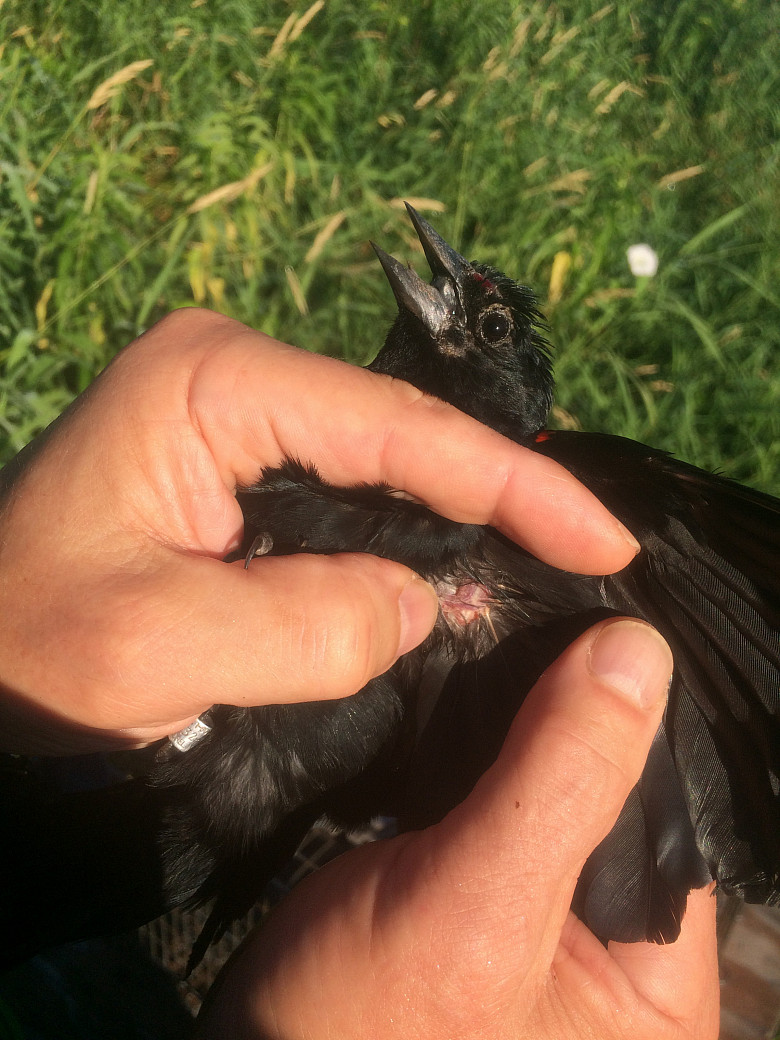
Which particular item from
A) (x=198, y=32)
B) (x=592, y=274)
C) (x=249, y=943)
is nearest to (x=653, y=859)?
(x=249, y=943)

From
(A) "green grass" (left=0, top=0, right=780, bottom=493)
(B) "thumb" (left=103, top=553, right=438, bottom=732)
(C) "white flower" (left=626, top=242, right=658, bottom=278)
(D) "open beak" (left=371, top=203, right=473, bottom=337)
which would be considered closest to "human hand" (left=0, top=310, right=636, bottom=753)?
(B) "thumb" (left=103, top=553, right=438, bottom=732)

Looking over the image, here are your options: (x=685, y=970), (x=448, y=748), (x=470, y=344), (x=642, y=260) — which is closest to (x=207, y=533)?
(x=448, y=748)

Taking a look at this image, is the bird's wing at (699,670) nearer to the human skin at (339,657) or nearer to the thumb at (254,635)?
the human skin at (339,657)

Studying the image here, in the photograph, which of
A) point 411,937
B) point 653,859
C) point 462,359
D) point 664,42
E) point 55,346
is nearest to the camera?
point 411,937

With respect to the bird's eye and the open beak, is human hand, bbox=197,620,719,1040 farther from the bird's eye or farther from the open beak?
the open beak

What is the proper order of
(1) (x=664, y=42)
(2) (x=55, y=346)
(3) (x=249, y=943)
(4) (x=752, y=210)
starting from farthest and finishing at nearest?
(1) (x=664, y=42) → (4) (x=752, y=210) → (2) (x=55, y=346) → (3) (x=249, y=943)

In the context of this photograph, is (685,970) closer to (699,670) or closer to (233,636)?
(699,670)

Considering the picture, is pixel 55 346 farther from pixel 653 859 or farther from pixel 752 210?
pixel 752 210
